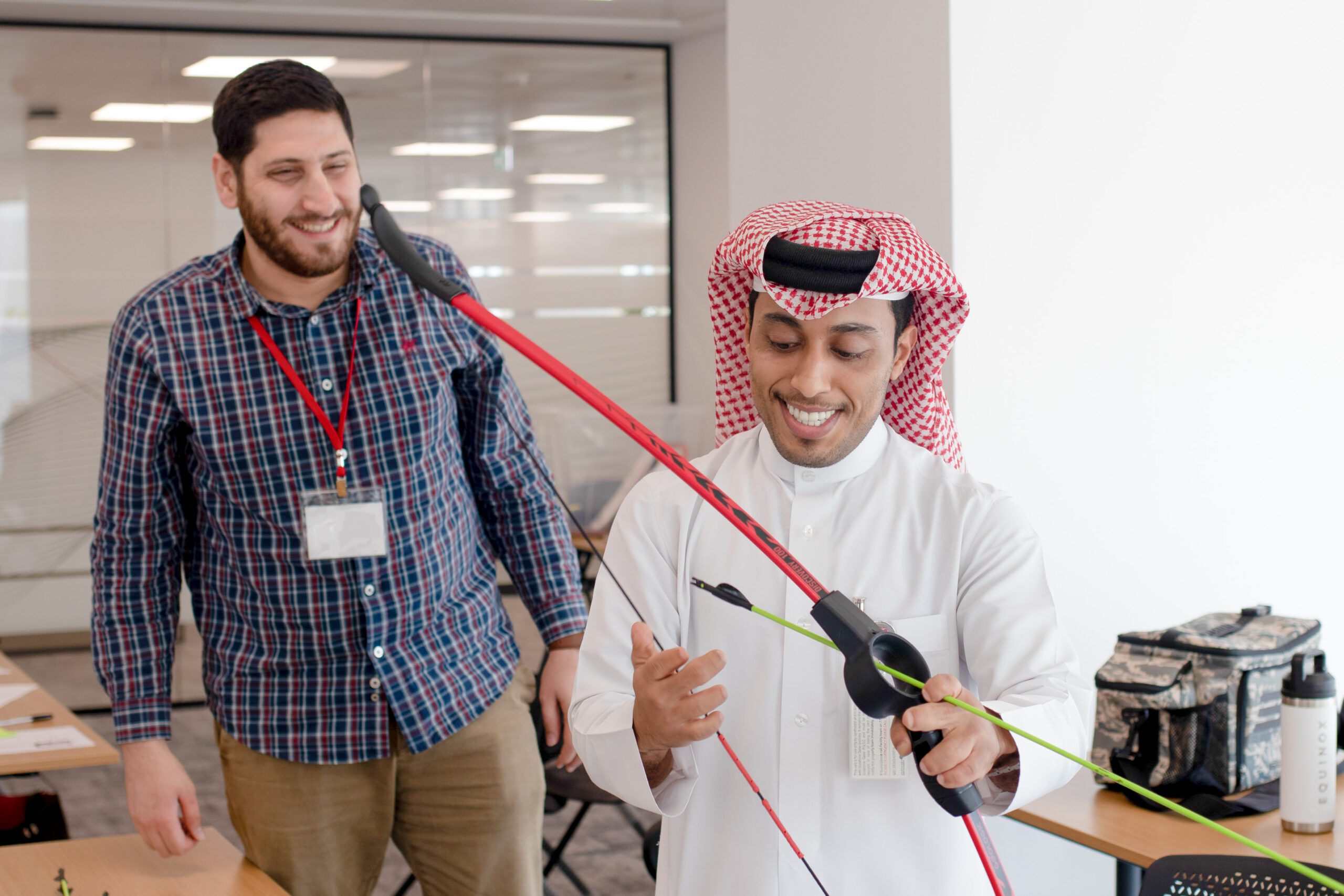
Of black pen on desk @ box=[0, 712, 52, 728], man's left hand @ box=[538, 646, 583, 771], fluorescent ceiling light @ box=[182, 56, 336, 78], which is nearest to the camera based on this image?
man's left hand @ box=[538, 646, 583, 771]

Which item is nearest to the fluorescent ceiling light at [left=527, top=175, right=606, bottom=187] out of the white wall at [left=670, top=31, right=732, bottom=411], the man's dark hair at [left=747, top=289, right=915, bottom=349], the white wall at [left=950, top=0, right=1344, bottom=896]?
the white wall at [left=670, top=31, right=732, bottom=411]

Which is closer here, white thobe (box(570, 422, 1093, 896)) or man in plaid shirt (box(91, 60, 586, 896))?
white thobe (box(570, 422, 1093, 896))

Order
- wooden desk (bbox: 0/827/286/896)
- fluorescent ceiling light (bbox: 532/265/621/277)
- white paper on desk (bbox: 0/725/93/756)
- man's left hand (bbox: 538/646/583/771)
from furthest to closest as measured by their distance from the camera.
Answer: fluorescent ceiling light (bbox: 532/265/621/277) < white paper on desk (bbox: 0/725/93/756) < man's left hand (bbox: 538/646/583/771) < wooden desk (bbox: 0/827/286/896)

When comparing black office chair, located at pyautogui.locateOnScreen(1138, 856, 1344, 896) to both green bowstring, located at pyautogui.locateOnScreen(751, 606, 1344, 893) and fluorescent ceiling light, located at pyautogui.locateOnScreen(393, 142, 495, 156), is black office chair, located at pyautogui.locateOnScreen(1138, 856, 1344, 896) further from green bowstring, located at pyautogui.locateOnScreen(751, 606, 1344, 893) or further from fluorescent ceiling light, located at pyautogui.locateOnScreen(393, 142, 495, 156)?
fluorescent ceiling light, located at pyautogui.locateOnScreen(393, 142, 495, 156)

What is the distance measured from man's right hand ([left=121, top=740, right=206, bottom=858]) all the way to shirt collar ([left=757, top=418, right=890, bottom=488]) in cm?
105

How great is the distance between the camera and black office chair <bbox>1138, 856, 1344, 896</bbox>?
5.12ft

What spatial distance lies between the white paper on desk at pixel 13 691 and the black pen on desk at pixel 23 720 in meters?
0.18

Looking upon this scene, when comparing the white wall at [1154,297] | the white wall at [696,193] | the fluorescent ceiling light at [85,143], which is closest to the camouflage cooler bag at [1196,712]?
the white wall at [1154,297]

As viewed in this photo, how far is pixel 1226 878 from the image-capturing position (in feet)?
5.16

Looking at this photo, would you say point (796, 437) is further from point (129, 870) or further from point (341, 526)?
point (129, 870)

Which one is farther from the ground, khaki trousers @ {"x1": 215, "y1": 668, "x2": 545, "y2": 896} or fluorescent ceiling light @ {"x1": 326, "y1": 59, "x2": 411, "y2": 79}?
fluorescent ceiling light @ {"x1": 326, "y1": 59, "x2": 411, "y2": 79}

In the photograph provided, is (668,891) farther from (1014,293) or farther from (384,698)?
(1014,293)

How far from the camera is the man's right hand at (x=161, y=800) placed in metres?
1.96

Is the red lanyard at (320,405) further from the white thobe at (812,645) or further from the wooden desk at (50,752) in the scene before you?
the wooden desk at (50,752)
